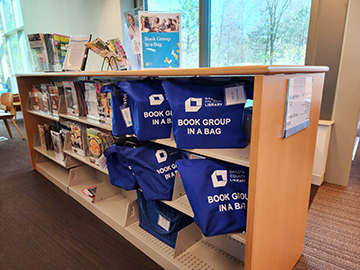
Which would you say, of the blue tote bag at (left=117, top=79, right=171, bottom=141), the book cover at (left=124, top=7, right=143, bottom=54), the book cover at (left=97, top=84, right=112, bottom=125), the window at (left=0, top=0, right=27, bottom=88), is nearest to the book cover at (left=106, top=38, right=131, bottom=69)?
the book cover at (left=124, top=7, right=143, bottom=54)

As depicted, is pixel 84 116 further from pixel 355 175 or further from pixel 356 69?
pixel 355 175

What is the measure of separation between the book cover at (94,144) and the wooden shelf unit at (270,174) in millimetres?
636

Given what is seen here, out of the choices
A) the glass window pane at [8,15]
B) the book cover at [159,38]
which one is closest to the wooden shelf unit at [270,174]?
the book cover at [159,38]

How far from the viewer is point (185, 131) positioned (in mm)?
1303

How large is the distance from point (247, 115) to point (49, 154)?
2665 mm

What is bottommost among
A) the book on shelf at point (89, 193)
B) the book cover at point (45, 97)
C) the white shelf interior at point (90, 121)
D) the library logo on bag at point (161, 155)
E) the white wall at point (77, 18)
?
the book on shelf at point (89, 193)

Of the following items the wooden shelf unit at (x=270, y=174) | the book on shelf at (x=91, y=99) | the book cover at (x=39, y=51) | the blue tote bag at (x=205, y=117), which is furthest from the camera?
the book cover at (x=39, y=51)

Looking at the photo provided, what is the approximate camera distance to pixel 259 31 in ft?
9.55

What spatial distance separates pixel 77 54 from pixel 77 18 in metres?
2.49

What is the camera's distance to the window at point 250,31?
106 inches

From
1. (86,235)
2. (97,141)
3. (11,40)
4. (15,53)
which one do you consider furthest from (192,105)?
(11,40)

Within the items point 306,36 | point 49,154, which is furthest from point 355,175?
point 49,154

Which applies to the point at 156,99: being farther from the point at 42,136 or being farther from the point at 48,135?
the point at 42,136

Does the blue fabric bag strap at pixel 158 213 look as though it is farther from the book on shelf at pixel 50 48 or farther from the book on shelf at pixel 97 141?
the book on shelf at pixel 50 48
